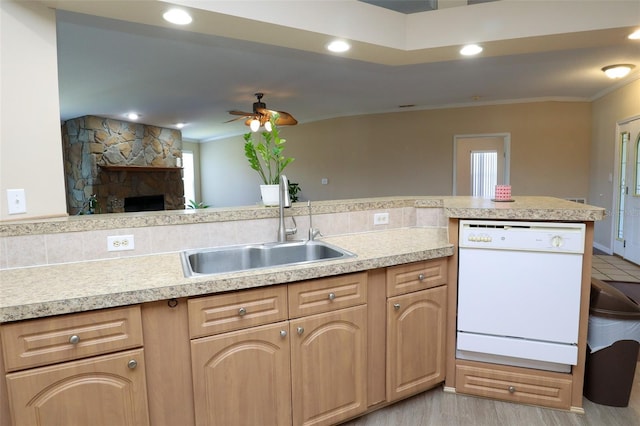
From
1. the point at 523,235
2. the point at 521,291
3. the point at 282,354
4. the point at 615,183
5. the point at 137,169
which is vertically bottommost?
the point at 282,354

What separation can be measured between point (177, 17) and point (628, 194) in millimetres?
5429

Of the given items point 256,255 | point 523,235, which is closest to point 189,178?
point 256,255

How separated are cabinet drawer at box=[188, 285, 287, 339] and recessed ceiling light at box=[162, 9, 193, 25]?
1347 millimetres

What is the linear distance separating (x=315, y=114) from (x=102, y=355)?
20.2 feet

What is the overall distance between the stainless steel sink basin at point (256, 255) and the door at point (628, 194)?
14.9 feet

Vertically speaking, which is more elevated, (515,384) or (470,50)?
(470,50)

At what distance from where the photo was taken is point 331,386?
1.65 m

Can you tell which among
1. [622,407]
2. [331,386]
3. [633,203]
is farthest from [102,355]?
[633,203]

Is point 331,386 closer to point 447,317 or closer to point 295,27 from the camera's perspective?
point 447,317

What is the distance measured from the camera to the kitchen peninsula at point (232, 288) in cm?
127

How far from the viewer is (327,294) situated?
1591 mm

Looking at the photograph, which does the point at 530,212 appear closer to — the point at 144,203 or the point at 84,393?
the point at 84,393

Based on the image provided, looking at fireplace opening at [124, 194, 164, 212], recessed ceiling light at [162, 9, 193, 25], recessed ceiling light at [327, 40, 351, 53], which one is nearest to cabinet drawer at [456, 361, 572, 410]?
recessed ceiling light at [327, 40, 351, 53]

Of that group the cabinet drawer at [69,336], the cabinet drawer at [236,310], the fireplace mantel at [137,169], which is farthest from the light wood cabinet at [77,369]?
the fireplace mantel at [137,169]
